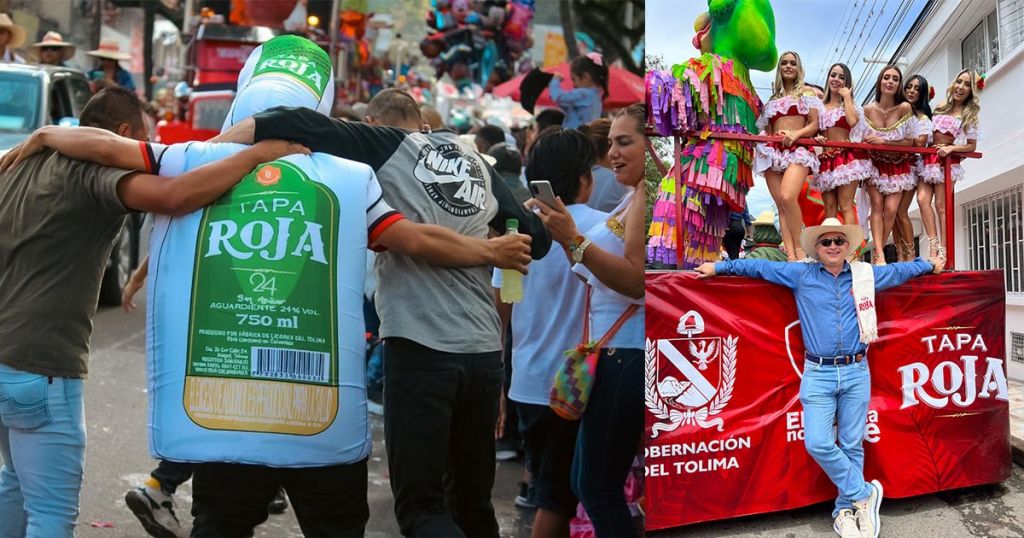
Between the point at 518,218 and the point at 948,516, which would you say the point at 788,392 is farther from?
the point at 518,218

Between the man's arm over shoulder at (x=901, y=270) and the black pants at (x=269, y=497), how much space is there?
1.17 metres

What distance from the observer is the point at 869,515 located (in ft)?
6.16

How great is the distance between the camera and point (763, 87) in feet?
6.25

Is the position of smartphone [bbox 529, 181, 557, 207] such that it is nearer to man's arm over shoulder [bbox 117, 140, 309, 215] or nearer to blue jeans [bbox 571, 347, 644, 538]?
blue jeans [bbox 571, 347, 644, 538]

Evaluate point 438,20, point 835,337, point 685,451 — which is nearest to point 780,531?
point 685,451

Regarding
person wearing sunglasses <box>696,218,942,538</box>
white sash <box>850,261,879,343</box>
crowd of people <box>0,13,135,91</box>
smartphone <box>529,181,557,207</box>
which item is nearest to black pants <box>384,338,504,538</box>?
smartphone <box>529,181,557,207</box>

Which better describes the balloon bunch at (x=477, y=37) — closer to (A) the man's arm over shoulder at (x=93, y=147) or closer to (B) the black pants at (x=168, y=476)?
(B) the black pants at (x=168, y=476)

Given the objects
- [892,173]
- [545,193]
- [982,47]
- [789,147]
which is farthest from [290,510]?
[982,47]

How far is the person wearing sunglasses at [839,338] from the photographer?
185 cm

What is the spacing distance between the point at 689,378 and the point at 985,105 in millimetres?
807

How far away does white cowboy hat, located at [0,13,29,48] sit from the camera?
5359mm

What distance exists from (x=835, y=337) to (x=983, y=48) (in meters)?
0.66

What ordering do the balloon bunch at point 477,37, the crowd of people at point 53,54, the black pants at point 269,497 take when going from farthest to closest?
the balloon bunch at point 477,37, the crowd of people at point 53,54, the black pants at point 269,497

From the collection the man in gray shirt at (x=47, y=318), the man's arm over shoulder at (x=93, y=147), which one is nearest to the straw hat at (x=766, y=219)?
the man's arm over shoulder at (x=93, y=147)
